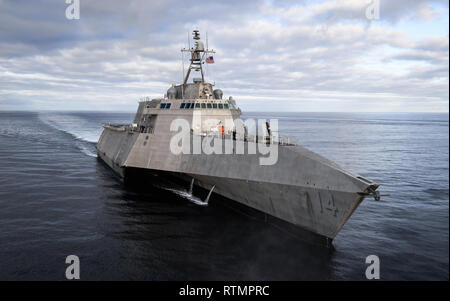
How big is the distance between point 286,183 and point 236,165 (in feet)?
13.5

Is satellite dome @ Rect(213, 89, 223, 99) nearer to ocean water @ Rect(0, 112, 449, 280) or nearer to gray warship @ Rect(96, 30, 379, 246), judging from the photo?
gray warship @ Rect(96, 30, 379, 246)

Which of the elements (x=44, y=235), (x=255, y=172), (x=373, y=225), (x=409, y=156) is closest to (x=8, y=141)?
(x=44, y=235)

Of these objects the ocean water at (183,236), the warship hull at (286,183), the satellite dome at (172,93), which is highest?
the satellite dome at (172,93)

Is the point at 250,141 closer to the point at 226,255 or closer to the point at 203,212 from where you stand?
the point at 203,212

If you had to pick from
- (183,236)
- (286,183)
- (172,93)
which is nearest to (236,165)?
(286,183)

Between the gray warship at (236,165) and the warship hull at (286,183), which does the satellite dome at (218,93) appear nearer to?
the gray warship at (236,165)

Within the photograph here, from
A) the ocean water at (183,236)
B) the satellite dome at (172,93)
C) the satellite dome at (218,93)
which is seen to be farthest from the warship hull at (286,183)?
the satellite dome at (218,93)

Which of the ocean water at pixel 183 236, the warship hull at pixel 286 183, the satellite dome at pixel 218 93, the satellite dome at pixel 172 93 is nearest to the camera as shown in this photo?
the ocean water at pixel 183 236

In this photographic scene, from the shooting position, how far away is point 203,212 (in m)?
21.1

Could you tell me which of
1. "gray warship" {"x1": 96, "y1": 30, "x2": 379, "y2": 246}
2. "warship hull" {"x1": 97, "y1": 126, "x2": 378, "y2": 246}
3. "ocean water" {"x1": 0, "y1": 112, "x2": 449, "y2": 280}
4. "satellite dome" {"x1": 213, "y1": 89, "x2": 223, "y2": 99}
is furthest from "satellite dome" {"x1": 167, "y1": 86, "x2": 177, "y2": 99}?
"ocean water" {"x1": 0, "y1": 112, "x2": 449, "y2": 280}

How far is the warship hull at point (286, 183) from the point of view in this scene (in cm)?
1460

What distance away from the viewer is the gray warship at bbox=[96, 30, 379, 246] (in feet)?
49.3

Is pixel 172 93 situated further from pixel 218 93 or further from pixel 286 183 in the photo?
pixel 286 183
